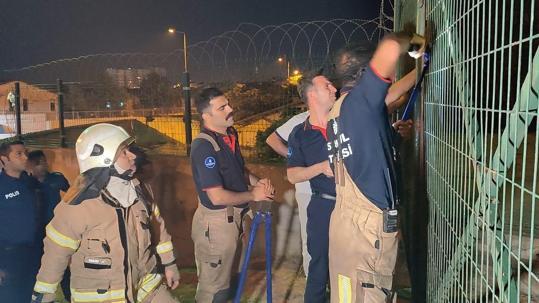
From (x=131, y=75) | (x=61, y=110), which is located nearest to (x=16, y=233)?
(x=131, y=75)

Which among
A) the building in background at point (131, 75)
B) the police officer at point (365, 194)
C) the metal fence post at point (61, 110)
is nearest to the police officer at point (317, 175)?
the police officer at point (365, 194)

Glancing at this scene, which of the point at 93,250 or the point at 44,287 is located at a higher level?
the point at 93,250

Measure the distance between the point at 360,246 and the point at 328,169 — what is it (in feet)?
3.54

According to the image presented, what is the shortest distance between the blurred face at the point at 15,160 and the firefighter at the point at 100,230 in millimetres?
1859

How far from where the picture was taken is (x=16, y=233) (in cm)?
439

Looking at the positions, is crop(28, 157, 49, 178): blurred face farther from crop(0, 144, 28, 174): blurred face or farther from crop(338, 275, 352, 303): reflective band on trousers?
crop(338, 275, 352, 303): reflective band on trousers

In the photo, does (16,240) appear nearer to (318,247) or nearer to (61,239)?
(61,239)

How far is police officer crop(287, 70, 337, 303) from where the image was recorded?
3.60 meters

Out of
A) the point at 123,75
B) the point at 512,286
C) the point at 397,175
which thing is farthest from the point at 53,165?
the point at 512,286

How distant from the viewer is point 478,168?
6.95 feet

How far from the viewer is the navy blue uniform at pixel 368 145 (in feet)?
7.22

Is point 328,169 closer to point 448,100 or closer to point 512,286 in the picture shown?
point 448,100

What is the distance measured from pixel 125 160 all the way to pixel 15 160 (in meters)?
2.06

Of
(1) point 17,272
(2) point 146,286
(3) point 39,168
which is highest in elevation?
(3) point 39,168
